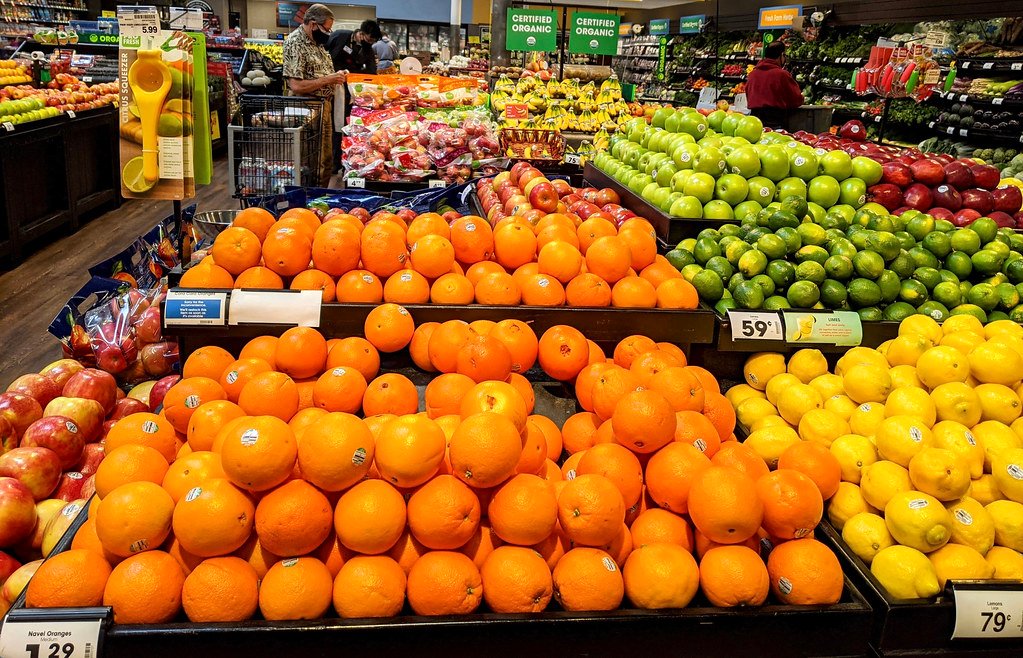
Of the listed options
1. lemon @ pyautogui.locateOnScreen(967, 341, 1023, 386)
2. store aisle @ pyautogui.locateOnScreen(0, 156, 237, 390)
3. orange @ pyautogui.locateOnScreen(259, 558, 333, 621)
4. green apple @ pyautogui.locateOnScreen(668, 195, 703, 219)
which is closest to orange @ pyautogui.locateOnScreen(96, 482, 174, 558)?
orange @ pyautogui.locateOnScreen(259, 558, 333, 621)

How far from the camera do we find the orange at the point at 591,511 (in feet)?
4.24

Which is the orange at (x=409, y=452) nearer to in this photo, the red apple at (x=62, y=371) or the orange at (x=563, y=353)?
the orange at (x=563, y=353)

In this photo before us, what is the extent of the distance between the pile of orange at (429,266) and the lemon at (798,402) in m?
0.41

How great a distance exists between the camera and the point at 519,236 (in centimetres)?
230

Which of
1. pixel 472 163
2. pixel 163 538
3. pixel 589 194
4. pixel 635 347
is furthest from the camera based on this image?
pixel 472 163

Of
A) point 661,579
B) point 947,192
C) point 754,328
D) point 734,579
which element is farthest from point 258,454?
point 947,192

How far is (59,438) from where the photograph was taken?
2.08 meters

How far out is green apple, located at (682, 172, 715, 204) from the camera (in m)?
2.85

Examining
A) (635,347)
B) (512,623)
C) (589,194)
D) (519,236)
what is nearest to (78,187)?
(589,194)

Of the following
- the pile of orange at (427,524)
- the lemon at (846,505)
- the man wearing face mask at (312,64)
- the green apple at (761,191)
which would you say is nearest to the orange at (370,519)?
the pile of orange at (427,524)

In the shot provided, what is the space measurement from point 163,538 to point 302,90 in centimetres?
589

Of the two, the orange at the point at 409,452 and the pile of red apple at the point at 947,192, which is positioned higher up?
the pile of red apple at the point at 947,192

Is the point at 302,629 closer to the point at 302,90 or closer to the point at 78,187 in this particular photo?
the point at 302,90

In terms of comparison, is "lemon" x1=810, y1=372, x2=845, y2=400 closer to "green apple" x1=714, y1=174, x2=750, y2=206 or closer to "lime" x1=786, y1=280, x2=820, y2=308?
"lime" x1=786, y1=280, x2=820, y2=308
